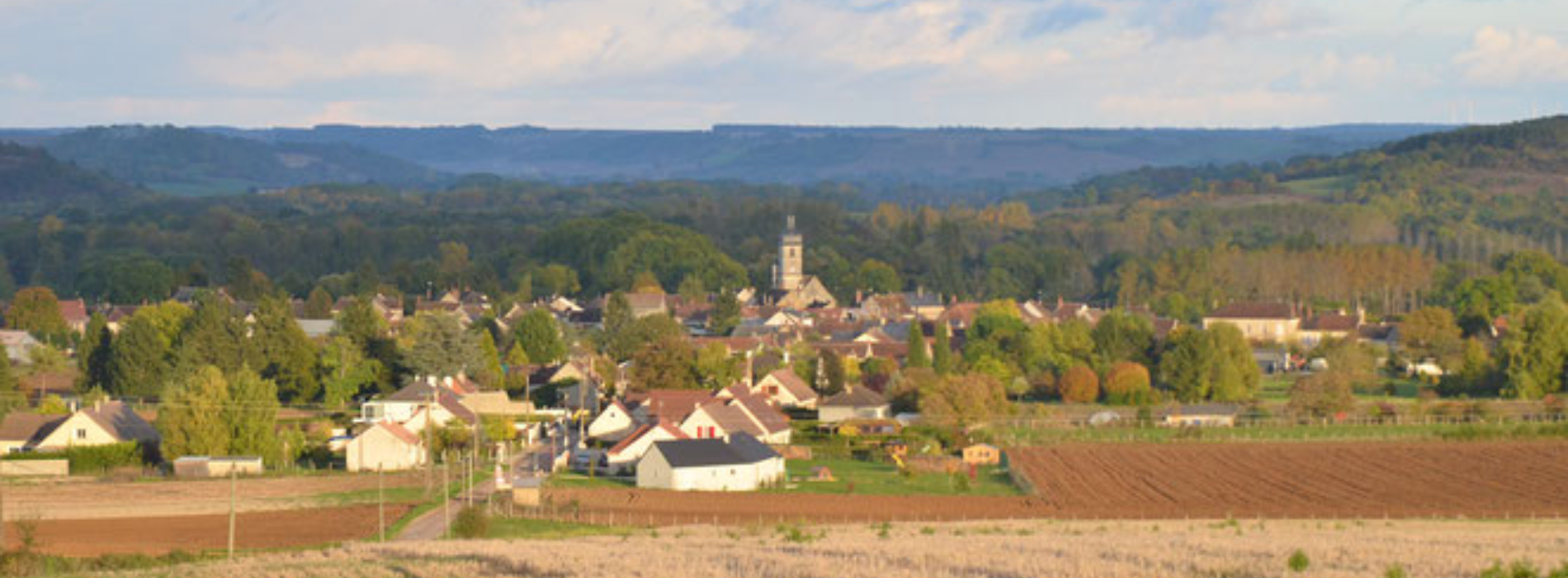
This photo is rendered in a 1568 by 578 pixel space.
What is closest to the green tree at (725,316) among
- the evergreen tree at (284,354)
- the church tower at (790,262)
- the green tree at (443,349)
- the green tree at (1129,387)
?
the green tree at (443,349)

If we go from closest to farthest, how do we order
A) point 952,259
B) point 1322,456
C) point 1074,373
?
point 1322,456, point 1074,373, point 952,259

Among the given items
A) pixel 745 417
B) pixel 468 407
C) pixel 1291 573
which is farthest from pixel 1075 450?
pixel 1291 573

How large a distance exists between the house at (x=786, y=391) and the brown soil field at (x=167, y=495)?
19908 millimetres

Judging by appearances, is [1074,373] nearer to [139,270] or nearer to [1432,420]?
[1432,420]

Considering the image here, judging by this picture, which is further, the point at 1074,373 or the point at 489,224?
the point at 489,224

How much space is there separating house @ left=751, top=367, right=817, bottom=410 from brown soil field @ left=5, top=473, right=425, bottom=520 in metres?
19.9

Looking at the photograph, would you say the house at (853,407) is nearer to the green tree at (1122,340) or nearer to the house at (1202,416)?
the house at (1202,416)

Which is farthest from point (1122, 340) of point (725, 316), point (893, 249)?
point (893, 249)

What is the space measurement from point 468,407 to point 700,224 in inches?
4678

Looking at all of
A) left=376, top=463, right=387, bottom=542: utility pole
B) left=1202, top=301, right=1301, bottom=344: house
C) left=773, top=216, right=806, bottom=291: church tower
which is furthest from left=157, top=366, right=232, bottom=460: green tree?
left=773, top=216, right=806, bottom=291: church tower

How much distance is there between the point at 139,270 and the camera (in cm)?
12456

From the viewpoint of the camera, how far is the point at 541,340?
80000 mm

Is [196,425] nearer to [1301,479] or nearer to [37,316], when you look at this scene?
[1301,479]

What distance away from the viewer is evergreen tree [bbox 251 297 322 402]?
67000 mm
